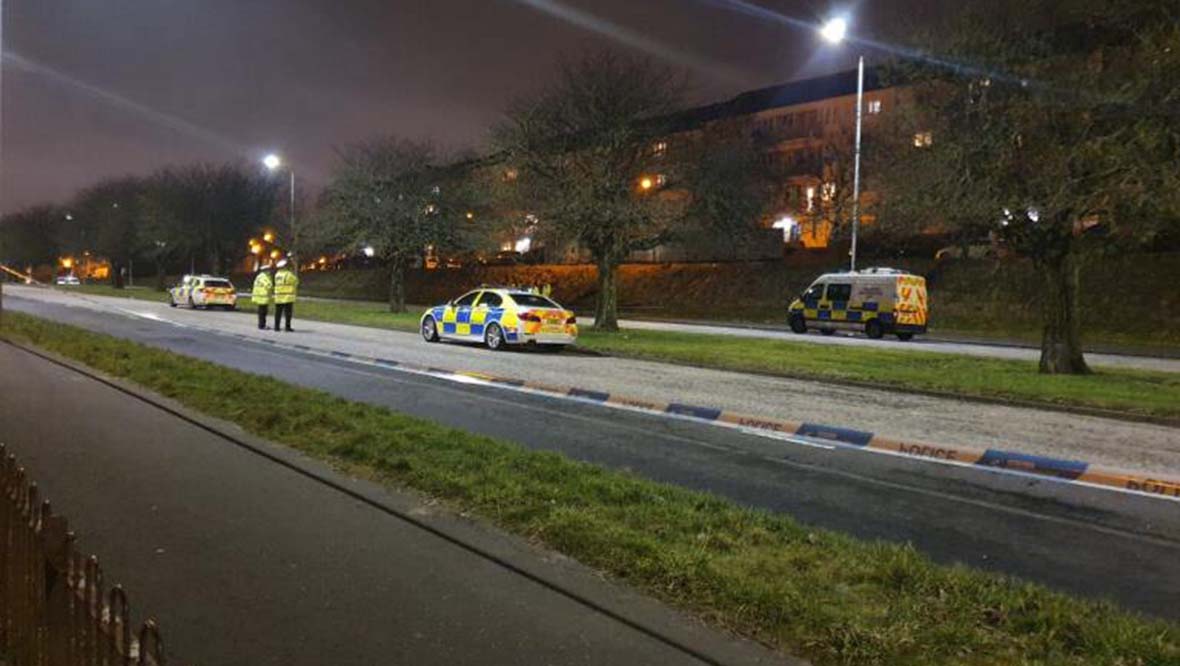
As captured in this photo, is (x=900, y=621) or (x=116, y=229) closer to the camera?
(x=900, y=621)

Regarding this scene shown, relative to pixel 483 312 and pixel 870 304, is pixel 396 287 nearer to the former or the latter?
pixel 483 312

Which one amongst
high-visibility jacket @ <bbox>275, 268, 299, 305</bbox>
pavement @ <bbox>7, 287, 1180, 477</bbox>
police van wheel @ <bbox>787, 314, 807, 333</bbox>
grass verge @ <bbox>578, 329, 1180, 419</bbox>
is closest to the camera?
pavement @ <bbox>7, 287, 1180, 477</bbox>

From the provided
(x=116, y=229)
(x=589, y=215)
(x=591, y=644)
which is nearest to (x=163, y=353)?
(x=589, y=215)

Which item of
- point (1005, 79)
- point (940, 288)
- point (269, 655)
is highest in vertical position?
point (1005, 79)

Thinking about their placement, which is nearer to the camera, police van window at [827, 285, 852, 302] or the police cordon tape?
the police cordon tape

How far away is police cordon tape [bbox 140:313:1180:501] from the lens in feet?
26.1

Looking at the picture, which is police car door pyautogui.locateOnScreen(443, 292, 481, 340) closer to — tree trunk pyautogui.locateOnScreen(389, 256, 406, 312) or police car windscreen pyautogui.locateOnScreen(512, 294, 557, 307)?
police car windscreen pyautogui.locateOnScreen(512, 294, 557, 307)

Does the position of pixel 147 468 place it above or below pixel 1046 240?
below

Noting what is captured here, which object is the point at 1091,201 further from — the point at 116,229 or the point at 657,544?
the point at 116,229

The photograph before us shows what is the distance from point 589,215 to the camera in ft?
82.6

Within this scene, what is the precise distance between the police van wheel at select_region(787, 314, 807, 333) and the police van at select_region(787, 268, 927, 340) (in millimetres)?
111

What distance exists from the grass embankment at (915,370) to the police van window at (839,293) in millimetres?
6819

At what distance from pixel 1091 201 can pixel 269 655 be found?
13.9 m

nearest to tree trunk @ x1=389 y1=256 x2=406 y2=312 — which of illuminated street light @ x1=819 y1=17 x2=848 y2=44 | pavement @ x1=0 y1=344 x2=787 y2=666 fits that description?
illuminated street light @ x1=819 y1=17 x2=848 y2=44
